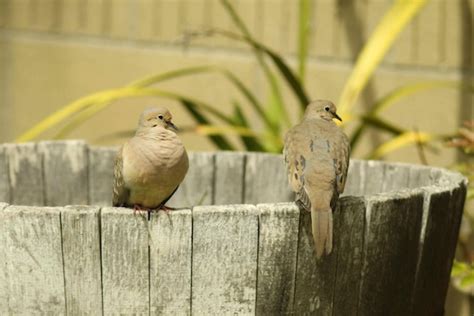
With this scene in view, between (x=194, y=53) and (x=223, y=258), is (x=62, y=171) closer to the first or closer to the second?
(x=223, y=258)

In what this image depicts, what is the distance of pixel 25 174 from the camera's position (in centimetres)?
320

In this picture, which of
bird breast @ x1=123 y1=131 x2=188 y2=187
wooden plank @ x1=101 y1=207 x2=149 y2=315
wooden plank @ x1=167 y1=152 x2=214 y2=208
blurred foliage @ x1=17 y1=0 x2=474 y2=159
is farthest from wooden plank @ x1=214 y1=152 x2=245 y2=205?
wooden plank @ x1=101 y1=207 x2=149 y2=315

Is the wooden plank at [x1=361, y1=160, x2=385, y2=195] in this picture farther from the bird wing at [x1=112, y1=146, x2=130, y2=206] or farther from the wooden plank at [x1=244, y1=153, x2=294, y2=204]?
the bird wing at [x1=112, y1=146, x2=130, y2=206]

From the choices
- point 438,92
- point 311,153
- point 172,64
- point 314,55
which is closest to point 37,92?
point 172,64

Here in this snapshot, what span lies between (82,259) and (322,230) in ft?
1.76

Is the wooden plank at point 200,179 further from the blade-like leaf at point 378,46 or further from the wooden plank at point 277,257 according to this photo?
the wooden plank at point 277,257

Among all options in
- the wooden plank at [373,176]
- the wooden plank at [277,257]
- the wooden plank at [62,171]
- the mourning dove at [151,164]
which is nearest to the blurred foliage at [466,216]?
the wooden plank at [373,176]

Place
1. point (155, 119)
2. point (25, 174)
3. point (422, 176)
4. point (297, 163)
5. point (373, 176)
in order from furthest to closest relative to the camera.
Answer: point (25, 174)
point (373, 176)
point (422, 176)
point (155, 119)
point (297, 163)

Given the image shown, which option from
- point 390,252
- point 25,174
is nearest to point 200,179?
point 25,174

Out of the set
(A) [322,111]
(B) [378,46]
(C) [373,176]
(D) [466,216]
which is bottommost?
(D) [466,216]

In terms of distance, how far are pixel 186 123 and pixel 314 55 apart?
76 cm

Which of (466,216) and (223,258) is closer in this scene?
(223,258)

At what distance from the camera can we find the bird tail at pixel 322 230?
220cm

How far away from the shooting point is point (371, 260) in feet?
7.77
